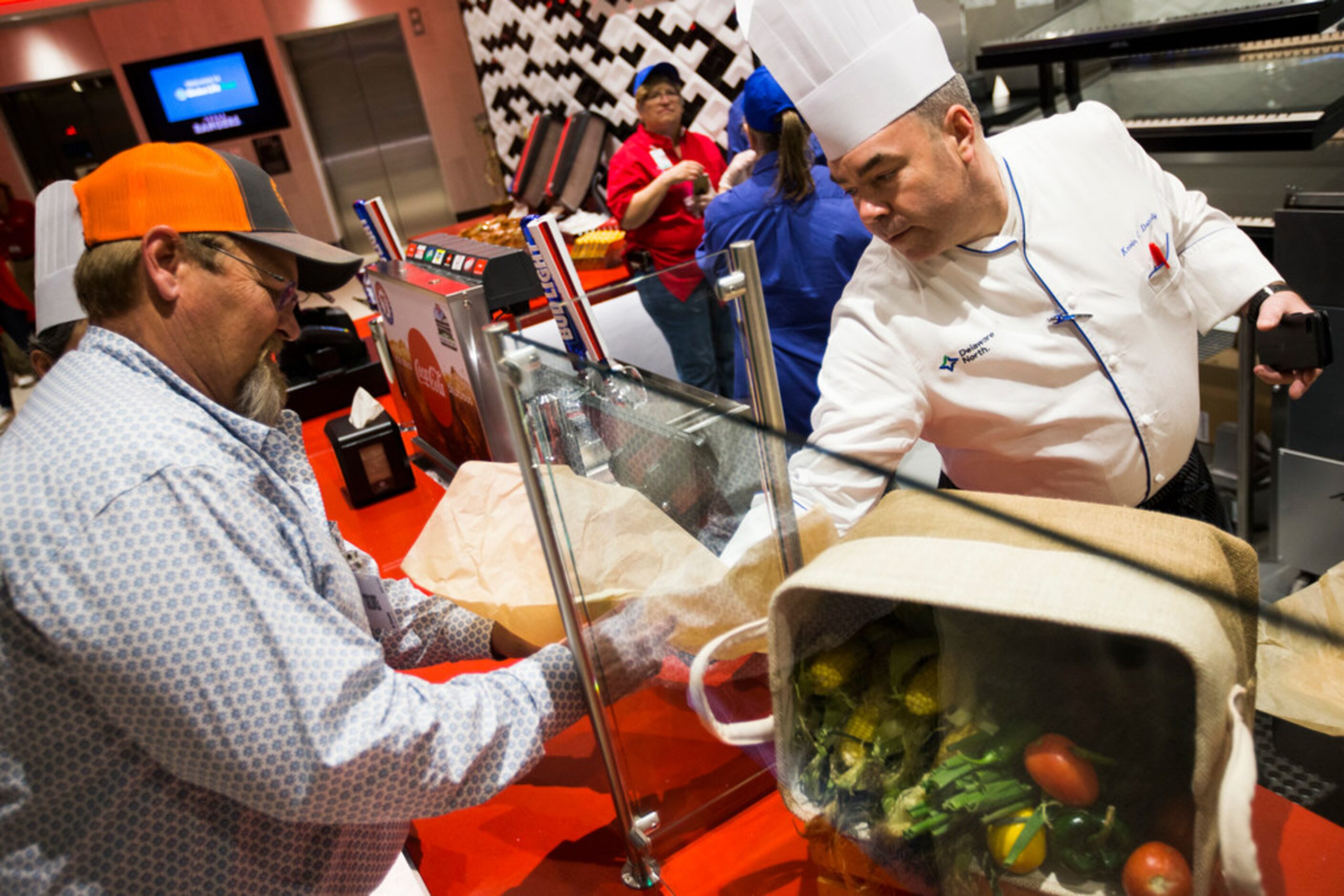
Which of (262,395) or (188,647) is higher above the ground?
(262,395)

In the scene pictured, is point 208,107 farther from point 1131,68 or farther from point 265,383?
point 265,383

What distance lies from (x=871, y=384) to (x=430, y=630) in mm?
667

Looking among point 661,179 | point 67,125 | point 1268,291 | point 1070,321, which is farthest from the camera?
point 67,125

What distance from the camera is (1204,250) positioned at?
1.32m

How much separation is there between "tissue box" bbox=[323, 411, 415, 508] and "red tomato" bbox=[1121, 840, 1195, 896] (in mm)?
1928

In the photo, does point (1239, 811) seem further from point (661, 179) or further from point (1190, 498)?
point (661, 179)

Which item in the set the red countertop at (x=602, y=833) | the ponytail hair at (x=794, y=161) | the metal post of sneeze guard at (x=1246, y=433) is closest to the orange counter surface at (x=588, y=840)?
the red countertop at (x=602, y=833)

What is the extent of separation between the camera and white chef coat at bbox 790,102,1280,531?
115cm

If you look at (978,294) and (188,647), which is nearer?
(188,647)

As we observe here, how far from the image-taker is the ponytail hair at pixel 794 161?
210 centimetres

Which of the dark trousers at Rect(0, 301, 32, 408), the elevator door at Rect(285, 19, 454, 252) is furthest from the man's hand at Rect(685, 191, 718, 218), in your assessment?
the elevator door at Rect(285, 19, 454, 252)

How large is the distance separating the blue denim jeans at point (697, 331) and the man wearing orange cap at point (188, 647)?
0.36 metres

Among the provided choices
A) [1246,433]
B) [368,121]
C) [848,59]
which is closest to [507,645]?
[848,59]

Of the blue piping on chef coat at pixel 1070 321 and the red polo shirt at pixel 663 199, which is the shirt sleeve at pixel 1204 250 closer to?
the blue piping on chef coat at pixel 1070 321
